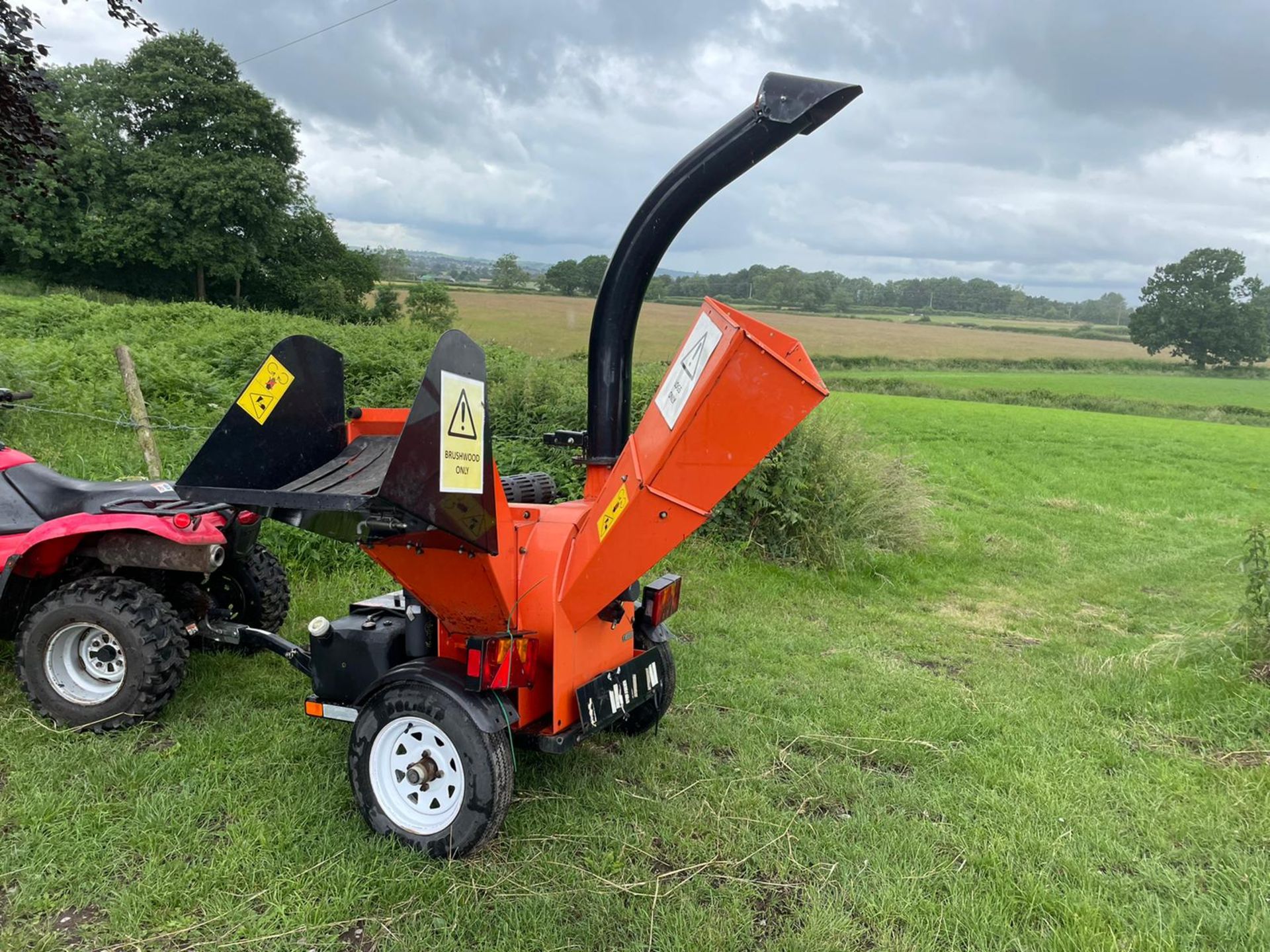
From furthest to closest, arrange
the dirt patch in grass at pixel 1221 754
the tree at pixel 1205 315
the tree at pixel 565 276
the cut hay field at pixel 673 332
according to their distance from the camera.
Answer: the tree at pixel 1205 315, the tree at pixel 565 276, the cut hay field at pixel 673 332, the dirt patch in grass at pixel 1221 754

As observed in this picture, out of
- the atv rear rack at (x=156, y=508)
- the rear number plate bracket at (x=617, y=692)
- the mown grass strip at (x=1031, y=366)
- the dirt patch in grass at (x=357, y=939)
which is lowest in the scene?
the dirt patch in grass at (x=357, y=939)

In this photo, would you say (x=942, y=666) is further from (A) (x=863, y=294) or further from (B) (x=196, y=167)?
(B) (x=196, y=167)

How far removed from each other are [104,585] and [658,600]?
2.58m

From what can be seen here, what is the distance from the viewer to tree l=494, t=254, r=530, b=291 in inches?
295

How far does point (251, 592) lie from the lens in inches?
190

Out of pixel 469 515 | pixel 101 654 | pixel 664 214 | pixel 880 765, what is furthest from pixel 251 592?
pixel 880 765

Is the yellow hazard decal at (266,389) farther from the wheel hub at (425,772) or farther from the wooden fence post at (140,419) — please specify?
the wooden fence post at (140,419)

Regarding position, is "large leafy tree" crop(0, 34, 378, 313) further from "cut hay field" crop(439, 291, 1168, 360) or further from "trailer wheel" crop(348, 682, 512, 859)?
"trailer wheel" crop(348, 682, 512, 859)

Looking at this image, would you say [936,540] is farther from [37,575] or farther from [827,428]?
[37,575]

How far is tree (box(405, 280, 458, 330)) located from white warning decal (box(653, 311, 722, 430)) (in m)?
16.9

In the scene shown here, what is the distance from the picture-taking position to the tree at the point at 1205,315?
58.0 meters

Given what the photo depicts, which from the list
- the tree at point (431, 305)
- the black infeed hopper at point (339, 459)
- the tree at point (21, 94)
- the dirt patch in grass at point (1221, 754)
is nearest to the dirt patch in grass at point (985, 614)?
the dirt patch in grass at point (1221, 754)

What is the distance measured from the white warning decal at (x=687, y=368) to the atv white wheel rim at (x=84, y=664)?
2917mm

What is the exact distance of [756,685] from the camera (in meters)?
4.81
